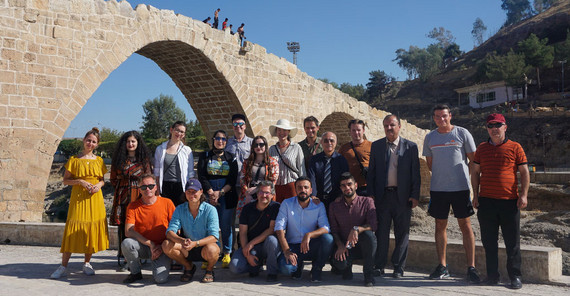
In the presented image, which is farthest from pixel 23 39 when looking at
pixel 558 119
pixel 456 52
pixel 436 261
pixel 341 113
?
pixel 456 52

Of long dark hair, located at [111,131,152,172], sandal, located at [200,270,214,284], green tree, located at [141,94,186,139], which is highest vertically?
green tree, located at [141,94,186,139]

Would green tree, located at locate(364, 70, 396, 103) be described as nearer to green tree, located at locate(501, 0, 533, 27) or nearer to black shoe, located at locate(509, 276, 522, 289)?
green tree, located at locate(501, 0, 533, 27)

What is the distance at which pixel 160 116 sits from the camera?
43.8m

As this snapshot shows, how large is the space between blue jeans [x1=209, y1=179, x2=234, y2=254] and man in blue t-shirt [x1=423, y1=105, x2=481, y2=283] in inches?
79.8

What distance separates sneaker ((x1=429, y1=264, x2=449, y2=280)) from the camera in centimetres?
407

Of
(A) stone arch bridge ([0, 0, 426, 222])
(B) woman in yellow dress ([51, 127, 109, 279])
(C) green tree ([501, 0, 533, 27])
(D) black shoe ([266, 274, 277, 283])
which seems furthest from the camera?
(C) green tree ([501, 0, 533, 27])

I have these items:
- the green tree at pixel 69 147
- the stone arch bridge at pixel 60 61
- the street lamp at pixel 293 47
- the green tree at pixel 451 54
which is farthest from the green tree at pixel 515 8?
the stone arch bridge at pixel 60 61

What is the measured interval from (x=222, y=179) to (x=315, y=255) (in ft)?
4.24

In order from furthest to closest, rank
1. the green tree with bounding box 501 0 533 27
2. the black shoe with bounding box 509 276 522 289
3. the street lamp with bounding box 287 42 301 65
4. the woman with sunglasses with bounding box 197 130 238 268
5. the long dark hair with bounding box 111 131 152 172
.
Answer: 1. the green tree with bounding box 501 0 533 27
2. the street lamp with bounding box 287 42 301 65
3. the woman with sunglasses with bounding box 197 130 238 268
4. the long dark hair with bounding box 111 131 152 172
5. the black shoe with bounding box 509 276 522 289

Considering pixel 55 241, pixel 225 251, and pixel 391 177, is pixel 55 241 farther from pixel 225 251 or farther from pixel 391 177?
pixel 391 177

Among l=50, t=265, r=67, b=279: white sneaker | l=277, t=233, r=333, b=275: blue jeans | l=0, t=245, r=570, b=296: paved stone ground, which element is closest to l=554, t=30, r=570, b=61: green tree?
l=0, t=245, r=570, b=296: paved stone ground

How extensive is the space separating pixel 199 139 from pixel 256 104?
25.5m

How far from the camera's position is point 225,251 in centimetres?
473

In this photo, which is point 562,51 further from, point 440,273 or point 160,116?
point 440,273
